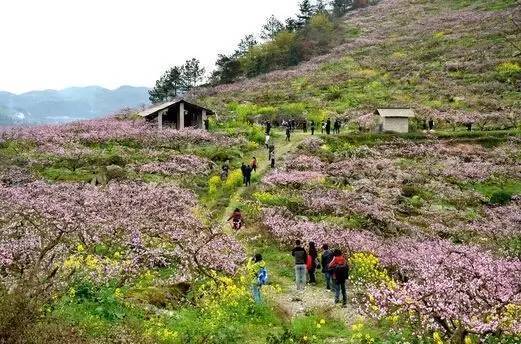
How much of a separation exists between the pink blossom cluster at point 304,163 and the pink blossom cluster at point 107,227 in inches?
514

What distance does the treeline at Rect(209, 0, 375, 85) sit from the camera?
121 meters

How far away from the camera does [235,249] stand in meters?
25.9

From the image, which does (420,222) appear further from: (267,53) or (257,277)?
(267,53)

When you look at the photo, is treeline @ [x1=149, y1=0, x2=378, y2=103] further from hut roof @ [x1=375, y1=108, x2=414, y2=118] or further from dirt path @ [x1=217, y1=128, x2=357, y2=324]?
dirt path @ [x1=217, y1=128, x2=357, y2=324]

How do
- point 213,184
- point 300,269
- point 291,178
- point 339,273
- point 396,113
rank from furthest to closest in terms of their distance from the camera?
point 396,113
point 291,178
point 213,184
point 300,269
point 339,273

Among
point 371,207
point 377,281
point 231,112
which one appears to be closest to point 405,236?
point 371,207

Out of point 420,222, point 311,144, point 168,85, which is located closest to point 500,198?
point 420,222

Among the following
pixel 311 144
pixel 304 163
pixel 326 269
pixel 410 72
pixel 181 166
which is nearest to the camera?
pixel 326 269

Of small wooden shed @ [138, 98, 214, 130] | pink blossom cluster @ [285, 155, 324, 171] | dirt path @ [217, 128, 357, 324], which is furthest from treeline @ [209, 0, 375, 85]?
dirt path @ [217, 128, 357, 324]

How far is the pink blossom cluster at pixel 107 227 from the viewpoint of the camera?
2081 centimetres

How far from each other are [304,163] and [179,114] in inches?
893

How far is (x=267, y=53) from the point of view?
123 metres

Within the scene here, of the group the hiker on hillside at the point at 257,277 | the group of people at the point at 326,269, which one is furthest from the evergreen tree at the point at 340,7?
the hiker on hillside at the point at 257,277

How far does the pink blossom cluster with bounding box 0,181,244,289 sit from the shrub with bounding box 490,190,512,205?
2225 cm
